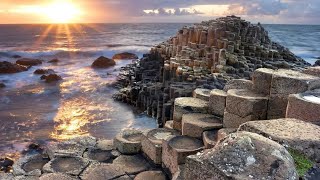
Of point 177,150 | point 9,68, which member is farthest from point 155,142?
point 9,68

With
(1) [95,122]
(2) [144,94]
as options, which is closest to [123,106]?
(2) [144,94]

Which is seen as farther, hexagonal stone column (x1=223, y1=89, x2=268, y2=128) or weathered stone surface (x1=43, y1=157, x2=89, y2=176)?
weathered stone surface (x1=43, y1=157, x2=89, y2=176)

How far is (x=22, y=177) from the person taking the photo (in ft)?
18.5

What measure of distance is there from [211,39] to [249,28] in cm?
419

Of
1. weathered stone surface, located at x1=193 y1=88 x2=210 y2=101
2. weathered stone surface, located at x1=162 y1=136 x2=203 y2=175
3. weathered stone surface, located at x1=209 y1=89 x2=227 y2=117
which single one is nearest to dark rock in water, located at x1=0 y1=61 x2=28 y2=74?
weathered stone surface, located at x1=193 y1=88 x2=210 y2=101

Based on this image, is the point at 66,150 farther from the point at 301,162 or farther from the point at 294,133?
the point at 301,162

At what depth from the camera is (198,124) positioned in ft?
20.1

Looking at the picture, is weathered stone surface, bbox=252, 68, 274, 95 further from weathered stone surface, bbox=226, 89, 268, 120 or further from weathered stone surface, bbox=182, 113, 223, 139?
weathered stone surface, bbox=182, 113, 223, 139

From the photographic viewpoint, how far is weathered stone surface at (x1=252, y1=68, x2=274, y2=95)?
585 centimetres

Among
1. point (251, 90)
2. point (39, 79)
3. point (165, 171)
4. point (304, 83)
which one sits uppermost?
point (304, 83)

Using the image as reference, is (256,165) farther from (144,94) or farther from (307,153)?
(144,94)

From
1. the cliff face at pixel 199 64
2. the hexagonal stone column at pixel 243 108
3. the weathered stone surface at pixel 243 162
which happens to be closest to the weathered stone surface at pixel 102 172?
the hexagonal stone column at pixel 243 108

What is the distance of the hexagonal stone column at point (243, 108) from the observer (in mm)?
5645

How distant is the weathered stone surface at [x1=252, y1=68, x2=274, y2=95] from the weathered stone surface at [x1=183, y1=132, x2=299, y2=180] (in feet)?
9.70
